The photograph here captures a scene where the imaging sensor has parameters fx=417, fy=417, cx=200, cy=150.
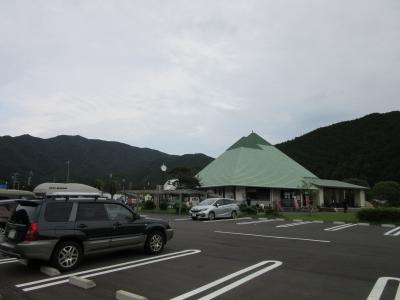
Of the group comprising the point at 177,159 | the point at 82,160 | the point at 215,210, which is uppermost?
the point at 82,160

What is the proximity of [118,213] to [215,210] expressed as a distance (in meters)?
18.9

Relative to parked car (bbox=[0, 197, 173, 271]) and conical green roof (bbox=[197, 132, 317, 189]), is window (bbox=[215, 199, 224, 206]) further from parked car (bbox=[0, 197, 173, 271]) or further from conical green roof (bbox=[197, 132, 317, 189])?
parked car (bbox=[0, 197, 173, 271])

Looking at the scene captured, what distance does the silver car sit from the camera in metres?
28.8

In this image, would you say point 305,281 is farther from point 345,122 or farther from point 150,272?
point 345,122

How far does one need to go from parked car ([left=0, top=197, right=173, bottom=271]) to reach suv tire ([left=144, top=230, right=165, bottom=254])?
34 cm

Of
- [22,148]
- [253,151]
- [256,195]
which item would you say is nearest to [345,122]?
[253,151]

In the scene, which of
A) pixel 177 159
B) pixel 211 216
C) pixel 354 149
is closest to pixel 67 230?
pixel 211 216

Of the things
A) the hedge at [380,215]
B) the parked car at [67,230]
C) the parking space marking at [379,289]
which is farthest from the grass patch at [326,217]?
the parked car at [67,230]

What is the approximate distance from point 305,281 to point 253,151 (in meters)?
48.3

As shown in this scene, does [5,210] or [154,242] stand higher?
[5,210]

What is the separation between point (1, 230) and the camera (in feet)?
53.5

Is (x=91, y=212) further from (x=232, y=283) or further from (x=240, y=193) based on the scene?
(x=240, y=193)

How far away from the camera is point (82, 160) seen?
168625mm

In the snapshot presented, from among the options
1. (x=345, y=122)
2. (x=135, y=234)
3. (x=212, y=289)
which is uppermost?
(x=345, y=122)
